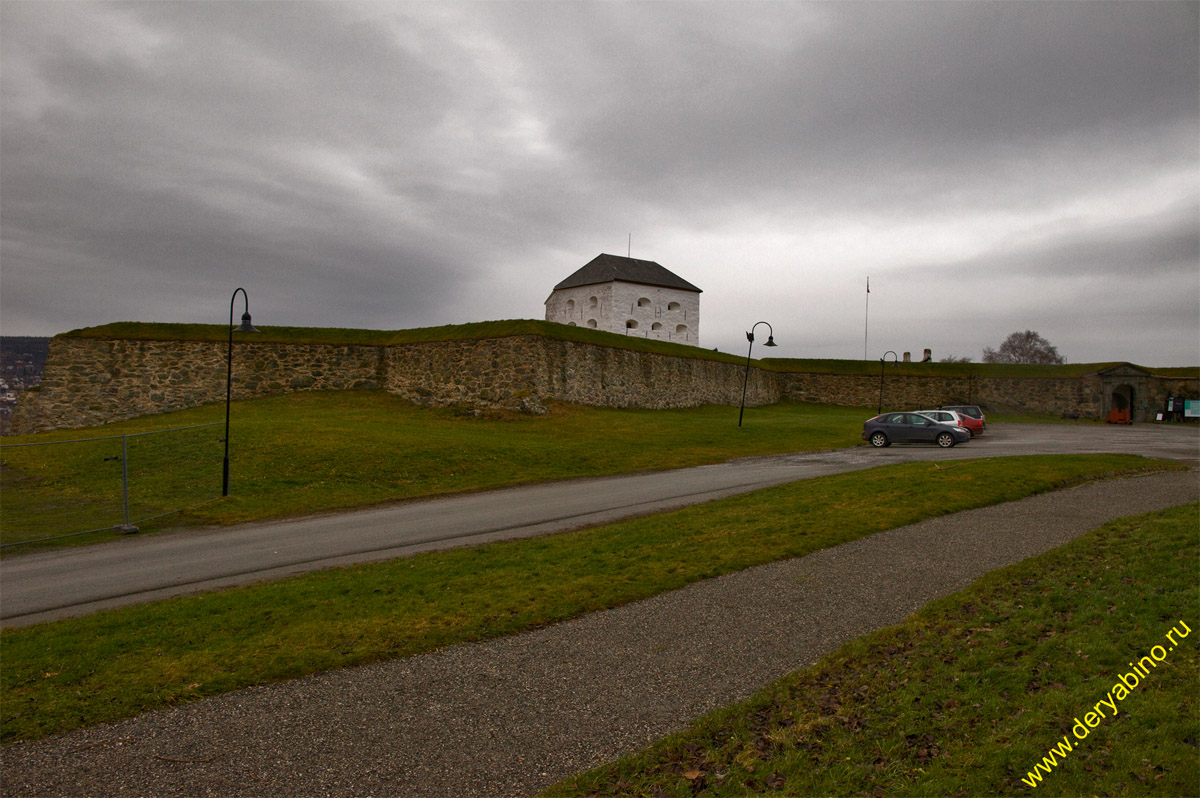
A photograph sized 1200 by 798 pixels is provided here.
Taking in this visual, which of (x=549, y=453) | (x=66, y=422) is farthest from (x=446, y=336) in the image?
(x=66, y=422)

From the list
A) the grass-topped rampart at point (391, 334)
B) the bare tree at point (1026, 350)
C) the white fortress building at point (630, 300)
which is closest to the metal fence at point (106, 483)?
the grass-topped rampart at point (391, 334)

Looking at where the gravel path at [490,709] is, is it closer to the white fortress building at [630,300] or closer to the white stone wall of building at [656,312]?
the white stone wall of building at [656,312]

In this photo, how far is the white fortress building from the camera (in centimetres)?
5870

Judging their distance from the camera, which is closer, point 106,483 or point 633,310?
point 106,483

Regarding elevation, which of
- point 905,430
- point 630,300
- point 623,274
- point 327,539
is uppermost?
point 623,274

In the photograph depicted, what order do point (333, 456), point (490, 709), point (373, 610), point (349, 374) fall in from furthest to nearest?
point (349, 374) < point (333, 456) < point (373, 610) < point (490, 709)

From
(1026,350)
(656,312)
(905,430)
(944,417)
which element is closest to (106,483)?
(905,430)

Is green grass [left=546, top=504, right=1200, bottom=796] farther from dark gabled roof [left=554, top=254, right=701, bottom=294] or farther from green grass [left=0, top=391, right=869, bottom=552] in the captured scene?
dark gabled roof [left=554, top=254, right=701, bottom=294]

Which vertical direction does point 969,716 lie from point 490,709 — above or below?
above

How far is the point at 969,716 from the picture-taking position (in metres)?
4.72

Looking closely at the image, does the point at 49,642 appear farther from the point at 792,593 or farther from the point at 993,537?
the point at 993,537

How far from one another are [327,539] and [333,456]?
792 cm

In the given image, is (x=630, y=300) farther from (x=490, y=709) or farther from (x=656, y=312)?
(x=490, y=709)

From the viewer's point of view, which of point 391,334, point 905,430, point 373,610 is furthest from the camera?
point 391,334
